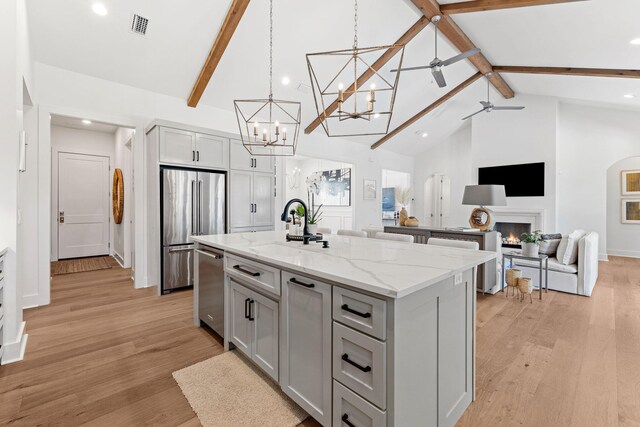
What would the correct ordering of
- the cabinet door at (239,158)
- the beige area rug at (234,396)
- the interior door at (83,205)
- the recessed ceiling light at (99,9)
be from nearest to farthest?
the beige area rug at (234,396), the recessed ceiling light at (99,9), the cabinet door at (239,158), the interior door at (83,205)

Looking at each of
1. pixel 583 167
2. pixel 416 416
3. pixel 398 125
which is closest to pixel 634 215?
pixel 583 167

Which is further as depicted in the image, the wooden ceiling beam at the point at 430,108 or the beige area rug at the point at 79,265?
the wooden ceiling beam at the point at 430,108

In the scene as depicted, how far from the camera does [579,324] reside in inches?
121

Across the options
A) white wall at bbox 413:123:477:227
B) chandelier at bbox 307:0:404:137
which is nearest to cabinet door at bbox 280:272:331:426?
chandelier at bbox 307:0:404:137

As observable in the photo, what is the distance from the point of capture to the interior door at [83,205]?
6.36 m

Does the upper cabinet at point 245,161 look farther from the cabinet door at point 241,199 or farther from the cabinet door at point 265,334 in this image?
the cabinet door at point 265,334

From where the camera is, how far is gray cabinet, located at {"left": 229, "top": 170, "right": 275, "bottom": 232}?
4715mm

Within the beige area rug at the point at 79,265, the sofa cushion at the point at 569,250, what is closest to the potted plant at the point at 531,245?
the sofa cushion at the point at 569,250

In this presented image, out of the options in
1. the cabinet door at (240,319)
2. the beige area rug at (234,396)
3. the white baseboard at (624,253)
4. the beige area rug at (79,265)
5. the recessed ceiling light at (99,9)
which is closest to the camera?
the beige area rug at (234,396)

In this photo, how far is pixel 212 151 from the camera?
14.7 ft

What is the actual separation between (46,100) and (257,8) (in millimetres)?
2848

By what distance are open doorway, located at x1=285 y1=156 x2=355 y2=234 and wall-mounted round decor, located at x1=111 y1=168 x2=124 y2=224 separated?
167 inches

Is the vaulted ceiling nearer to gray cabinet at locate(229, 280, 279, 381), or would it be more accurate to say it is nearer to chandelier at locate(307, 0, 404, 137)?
chandelier at locate(307, 0, 404, 137)

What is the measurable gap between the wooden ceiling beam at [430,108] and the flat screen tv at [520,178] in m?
2.13
